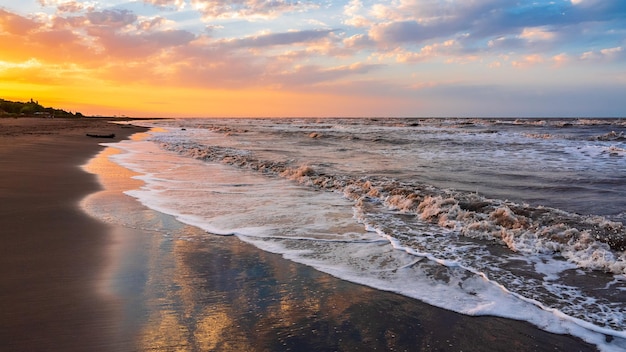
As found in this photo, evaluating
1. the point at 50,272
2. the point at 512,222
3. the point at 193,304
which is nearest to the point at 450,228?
the point at 512,222

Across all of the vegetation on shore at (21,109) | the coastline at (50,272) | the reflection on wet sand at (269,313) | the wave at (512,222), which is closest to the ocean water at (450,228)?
the wave at (512,222)

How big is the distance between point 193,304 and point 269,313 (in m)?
0.62

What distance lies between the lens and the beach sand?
2.81 meters

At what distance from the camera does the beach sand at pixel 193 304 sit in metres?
2.81

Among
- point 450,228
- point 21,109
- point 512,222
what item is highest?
point 21,109

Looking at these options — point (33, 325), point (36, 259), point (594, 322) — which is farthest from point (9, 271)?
point (594, 322)

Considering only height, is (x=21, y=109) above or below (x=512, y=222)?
above

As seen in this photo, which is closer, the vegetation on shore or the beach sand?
the beach sand

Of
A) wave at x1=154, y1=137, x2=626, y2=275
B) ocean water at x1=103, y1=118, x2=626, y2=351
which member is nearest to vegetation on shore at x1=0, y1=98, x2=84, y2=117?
ocean water at x1=103, y1=118, x2=626, y2=351

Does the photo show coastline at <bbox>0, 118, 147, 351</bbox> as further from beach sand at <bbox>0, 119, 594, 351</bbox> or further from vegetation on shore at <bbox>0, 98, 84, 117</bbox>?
vegetation on shore at <bbox>0, 98, 84, 117</bbox>

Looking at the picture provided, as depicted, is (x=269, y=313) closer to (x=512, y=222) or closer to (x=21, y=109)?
(x=512, y=222)

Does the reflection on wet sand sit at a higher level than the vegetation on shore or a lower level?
lower

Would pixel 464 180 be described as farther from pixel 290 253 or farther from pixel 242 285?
pixel 242 285

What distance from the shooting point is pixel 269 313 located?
3225mm
